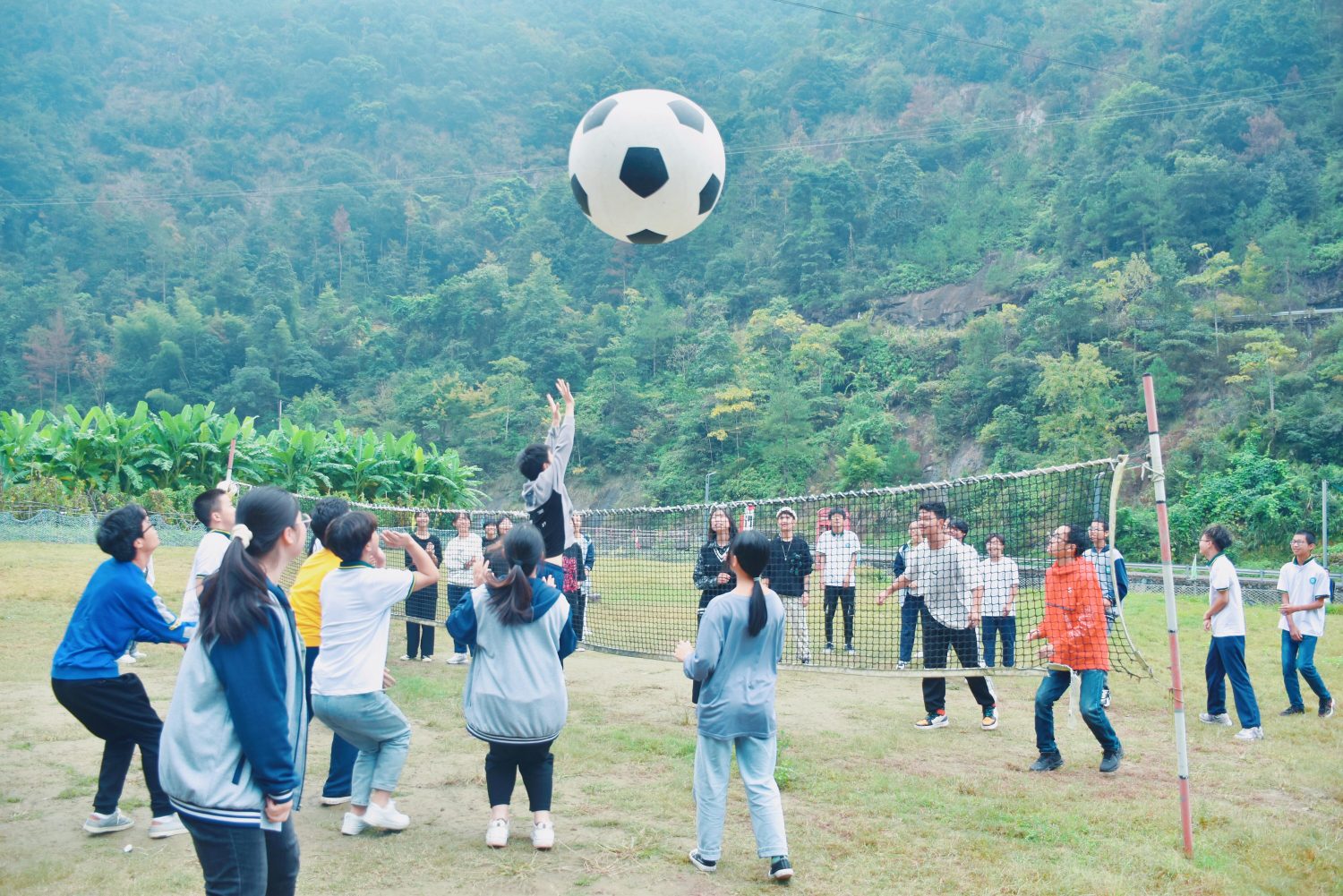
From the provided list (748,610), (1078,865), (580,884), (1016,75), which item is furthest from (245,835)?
(1016,75)

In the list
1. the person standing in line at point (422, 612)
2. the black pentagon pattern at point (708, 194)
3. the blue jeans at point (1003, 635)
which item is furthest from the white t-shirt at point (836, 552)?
the black pentagon pattern at point (708, 194)

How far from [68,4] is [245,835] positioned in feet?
446

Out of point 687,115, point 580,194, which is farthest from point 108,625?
point 687,115

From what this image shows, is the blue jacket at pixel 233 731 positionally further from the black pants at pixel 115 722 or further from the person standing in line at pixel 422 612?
the person standing in line at pixel 422 612

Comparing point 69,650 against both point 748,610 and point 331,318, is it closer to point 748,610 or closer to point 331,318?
point 748,610

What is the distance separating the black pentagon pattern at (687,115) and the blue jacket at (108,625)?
4633 mm

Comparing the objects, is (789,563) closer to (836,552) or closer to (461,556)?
(836,552)

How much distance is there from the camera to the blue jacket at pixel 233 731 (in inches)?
114

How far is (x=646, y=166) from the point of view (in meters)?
6.96

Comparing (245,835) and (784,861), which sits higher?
(245,835)

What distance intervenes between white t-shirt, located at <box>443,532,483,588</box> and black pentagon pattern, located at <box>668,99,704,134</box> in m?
4.92

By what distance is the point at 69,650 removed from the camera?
4.69m

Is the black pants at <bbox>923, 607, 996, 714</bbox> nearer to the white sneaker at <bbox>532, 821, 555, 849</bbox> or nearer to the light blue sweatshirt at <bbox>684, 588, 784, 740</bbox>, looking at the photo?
the light blue sweatshirt at <bbox>684, 588, 784, 740</bbox>

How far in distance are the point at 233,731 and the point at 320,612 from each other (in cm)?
254
